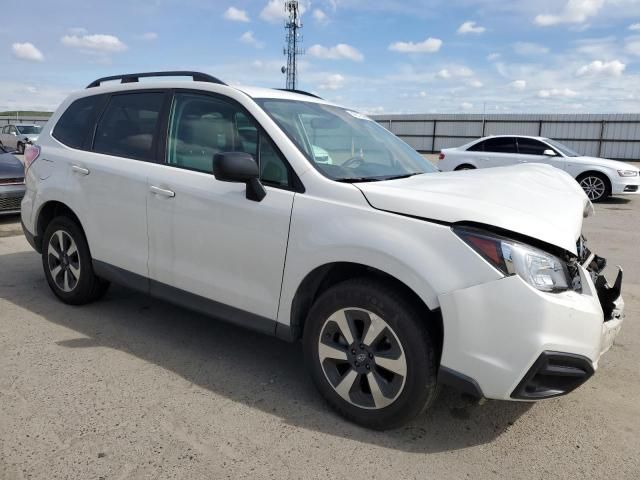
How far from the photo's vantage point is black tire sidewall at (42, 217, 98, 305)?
13.7ft

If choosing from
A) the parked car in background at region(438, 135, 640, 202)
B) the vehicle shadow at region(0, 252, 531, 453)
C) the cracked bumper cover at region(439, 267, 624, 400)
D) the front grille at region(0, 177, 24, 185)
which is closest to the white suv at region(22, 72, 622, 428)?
the cracked bumper cover at region(439, 267, 624, 400)

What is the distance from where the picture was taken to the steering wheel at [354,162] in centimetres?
318

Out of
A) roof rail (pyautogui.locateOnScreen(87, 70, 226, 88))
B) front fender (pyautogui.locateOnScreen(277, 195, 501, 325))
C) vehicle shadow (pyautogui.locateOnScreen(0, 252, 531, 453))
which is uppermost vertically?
roof rail (pyautogui.locateOnScreen(87, 70, 226, 88))

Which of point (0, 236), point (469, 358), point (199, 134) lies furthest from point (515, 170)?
point (0, 236)

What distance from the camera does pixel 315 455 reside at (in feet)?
8.30

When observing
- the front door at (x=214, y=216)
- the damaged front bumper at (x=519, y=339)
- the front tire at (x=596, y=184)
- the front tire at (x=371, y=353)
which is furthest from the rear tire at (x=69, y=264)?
the front tire at (x=596, y=184)

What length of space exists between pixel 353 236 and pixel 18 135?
89.8 feet

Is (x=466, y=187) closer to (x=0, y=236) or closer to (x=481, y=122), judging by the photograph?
(x=0, y=236)

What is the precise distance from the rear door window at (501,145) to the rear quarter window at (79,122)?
10499mm

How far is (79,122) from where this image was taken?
4.37 m

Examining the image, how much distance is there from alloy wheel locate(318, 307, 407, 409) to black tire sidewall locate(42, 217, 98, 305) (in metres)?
2.36

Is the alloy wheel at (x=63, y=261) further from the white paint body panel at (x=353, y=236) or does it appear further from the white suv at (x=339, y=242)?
the white paint body panel at (x=353, y=236)

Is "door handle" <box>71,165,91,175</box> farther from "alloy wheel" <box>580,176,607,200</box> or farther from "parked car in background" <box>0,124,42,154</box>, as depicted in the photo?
"parked car in background" <box>0,124,42,154</box>

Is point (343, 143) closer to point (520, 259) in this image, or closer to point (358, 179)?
point (358, 179)
